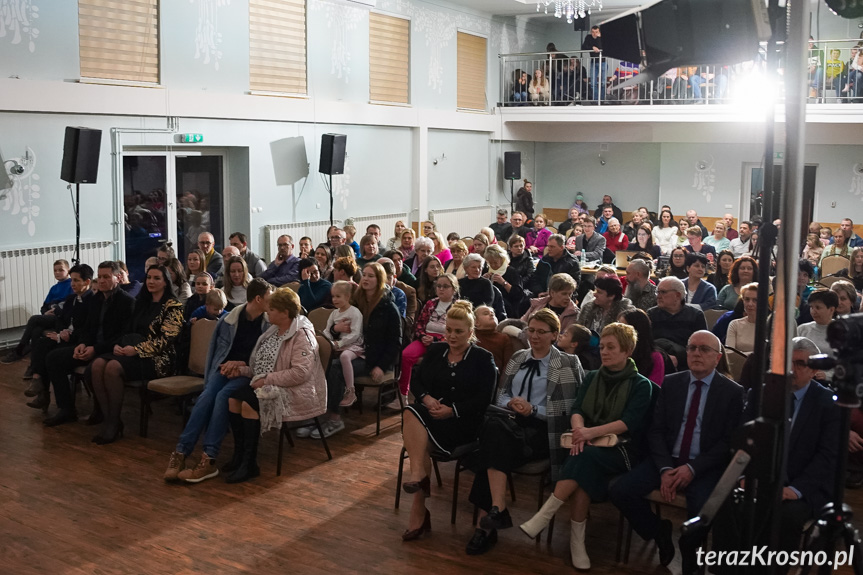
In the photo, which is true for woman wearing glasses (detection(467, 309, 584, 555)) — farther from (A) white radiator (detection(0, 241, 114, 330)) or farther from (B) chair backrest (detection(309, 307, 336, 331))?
(A) white radiator (detection(0, 241, 114, 330))

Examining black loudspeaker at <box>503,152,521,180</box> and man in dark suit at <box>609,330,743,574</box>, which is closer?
man in dark suit at <box>609,330,743,574</box>

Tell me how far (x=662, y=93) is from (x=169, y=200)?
8484 millimetres

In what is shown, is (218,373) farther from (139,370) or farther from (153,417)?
(153,417)

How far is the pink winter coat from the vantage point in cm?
535

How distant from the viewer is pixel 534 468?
4.50 metres

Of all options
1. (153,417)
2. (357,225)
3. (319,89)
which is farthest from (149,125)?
(153,417)

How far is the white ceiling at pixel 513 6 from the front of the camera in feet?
50.1

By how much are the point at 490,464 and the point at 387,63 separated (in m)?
10.4

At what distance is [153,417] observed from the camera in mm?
6680

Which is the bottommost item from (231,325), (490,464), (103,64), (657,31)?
(490,464)

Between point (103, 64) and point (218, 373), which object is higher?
point (103, 64)

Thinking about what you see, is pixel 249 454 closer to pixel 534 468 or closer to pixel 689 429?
pixel 534 468

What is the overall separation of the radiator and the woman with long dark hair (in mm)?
5724

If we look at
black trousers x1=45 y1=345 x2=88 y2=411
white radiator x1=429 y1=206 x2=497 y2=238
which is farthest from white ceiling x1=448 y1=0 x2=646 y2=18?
black trousers x1=45 y1=345 x2=88 y2=411
